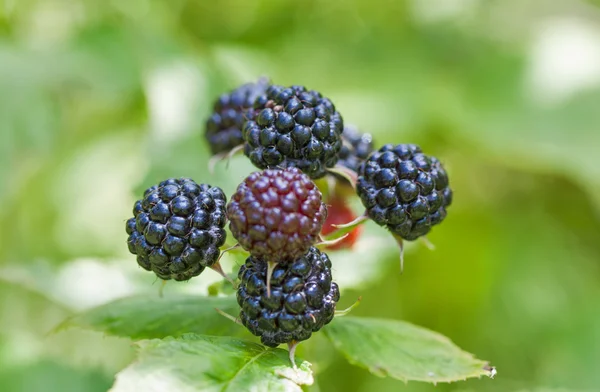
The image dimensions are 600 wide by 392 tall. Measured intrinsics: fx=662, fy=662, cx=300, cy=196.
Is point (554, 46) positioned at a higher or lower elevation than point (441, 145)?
higher

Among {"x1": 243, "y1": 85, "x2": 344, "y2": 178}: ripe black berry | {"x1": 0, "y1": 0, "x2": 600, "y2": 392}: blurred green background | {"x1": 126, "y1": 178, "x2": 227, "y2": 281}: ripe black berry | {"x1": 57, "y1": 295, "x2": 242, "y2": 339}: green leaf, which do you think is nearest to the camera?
{"x1": 126, "y1": 178, "x2": 227, "y2": 281}: ripe black berry

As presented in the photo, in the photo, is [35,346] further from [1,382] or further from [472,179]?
[472,179]

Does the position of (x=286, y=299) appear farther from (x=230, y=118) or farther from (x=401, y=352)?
(x=230, y=118)

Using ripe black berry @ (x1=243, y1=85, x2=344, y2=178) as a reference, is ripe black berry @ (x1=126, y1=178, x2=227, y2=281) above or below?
below

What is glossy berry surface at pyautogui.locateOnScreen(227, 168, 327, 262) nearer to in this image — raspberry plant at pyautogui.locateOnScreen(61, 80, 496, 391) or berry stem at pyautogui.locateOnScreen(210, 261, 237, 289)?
raspberry plant at pyautogui.locateOnScreen(61, 80, 496, 391)

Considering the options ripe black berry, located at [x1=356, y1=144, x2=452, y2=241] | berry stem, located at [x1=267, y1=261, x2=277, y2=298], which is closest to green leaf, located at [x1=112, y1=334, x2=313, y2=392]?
berry stem, located at [x1=267, y1=261, x2=277, y2=298]

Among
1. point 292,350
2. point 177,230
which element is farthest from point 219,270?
point 292,350

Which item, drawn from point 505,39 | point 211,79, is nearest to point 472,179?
point 505,39
